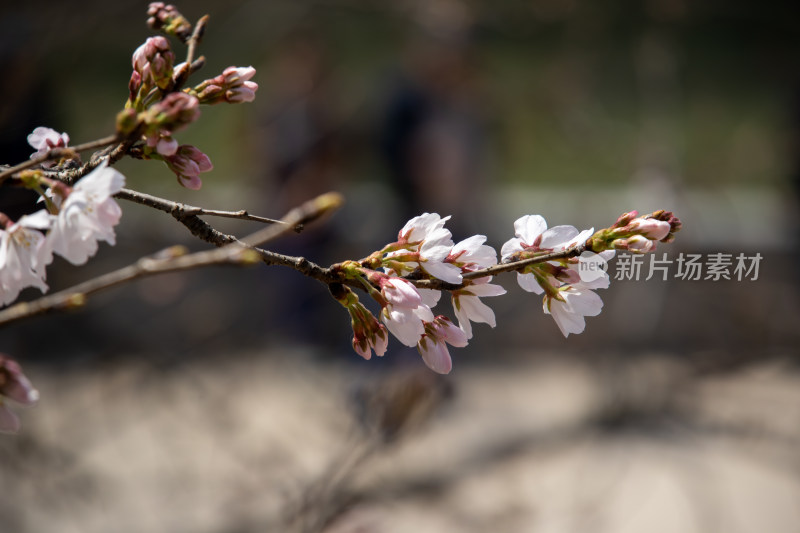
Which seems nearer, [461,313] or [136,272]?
[136,272]

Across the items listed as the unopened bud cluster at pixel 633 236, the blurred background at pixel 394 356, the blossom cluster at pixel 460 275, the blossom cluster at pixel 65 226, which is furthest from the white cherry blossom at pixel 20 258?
the blurred background at pixel 394 356

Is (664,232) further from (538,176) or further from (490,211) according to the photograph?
(538,176)

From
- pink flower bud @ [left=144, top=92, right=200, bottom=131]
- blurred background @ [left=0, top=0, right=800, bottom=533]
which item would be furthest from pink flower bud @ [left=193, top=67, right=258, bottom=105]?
blurred background @ [left=0, top=0, right=800, bottom=533]

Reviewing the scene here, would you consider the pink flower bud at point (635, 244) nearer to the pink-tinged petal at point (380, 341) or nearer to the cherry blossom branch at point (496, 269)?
the cherry blossom branch at point (496, 269)

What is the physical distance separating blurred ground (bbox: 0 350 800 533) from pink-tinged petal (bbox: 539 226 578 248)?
1.30 meters

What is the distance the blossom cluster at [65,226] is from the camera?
51 cm

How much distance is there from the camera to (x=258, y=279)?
12.9 ft

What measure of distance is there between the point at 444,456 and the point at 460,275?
7.16ft

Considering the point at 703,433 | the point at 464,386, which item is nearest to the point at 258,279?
the point at 464,386

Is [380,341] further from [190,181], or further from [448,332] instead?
[190,181]

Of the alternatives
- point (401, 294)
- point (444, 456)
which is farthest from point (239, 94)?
point (444, 456)

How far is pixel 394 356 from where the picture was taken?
2.37 m

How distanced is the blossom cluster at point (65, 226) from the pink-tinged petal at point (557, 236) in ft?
1.19

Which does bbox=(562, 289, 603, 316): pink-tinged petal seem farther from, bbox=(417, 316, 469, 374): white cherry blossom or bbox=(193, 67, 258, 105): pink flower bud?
bbox=(193, 67, 258, 105): pink flower bud
